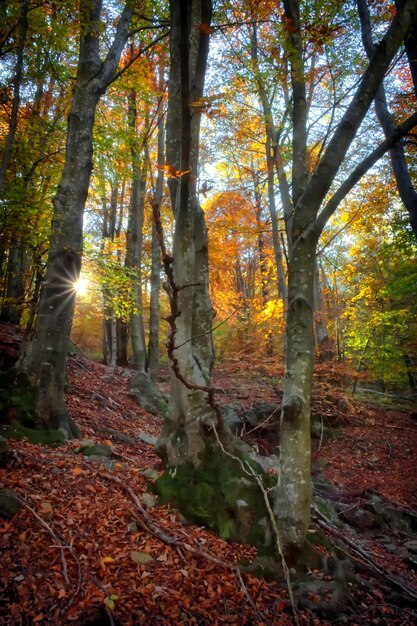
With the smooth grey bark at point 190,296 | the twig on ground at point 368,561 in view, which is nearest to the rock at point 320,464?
the twig on ground at point 368,561

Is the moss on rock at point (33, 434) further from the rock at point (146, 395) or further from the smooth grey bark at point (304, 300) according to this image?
the rock at point (146, 395)

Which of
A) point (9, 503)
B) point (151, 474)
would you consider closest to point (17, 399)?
point (9, 503)

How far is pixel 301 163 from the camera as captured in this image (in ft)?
12.8

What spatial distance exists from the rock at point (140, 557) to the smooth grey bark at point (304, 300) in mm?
1276

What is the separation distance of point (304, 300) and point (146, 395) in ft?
23.2

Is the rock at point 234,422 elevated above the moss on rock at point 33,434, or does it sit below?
below

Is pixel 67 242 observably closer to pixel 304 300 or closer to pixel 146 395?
pixel 304 300

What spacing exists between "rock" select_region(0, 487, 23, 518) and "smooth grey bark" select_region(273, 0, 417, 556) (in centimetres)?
241

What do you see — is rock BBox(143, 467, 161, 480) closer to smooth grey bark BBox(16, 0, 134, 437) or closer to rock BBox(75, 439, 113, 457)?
rock BBox(75, 439, 113, 457)

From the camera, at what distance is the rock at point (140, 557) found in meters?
2.73

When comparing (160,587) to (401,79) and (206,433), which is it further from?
(401,79)

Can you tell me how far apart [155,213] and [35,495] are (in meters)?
2.97

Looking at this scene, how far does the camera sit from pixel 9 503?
9.13 feet

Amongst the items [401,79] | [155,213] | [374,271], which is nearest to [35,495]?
[155,213]
